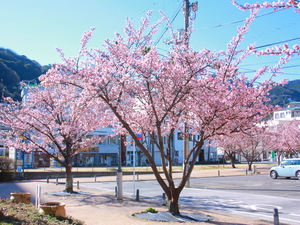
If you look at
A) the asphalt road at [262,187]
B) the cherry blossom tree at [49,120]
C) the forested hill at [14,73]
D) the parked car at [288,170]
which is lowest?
the asphalt road at [262,187]

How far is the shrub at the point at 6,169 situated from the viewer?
92.7 ft

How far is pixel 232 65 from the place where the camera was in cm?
1012

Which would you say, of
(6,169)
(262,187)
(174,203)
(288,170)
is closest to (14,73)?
(6,169)

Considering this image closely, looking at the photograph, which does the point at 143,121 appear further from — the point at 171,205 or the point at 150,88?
the point at 171,205

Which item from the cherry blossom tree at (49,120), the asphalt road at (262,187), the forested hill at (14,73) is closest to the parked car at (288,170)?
the asphalt road at (262,187)

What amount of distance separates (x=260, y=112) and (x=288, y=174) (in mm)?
19971

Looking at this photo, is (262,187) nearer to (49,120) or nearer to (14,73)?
(49,120)

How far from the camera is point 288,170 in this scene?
27.2 m

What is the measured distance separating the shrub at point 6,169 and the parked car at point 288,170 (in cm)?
2369

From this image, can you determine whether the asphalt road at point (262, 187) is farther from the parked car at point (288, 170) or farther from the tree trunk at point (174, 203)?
the tree trunk at point (174, 203)

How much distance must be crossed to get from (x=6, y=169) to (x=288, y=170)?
24.8 meters

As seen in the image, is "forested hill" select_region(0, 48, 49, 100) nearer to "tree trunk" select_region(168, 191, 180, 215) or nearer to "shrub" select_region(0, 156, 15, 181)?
"shrub" select_region(0, 156, 15, 181)

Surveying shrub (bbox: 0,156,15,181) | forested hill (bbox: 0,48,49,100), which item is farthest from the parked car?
forested hill (bbox: 0,48,49,100)

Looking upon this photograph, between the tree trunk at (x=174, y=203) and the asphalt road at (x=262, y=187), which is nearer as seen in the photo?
the tree trunk at (x=174, y=203)
